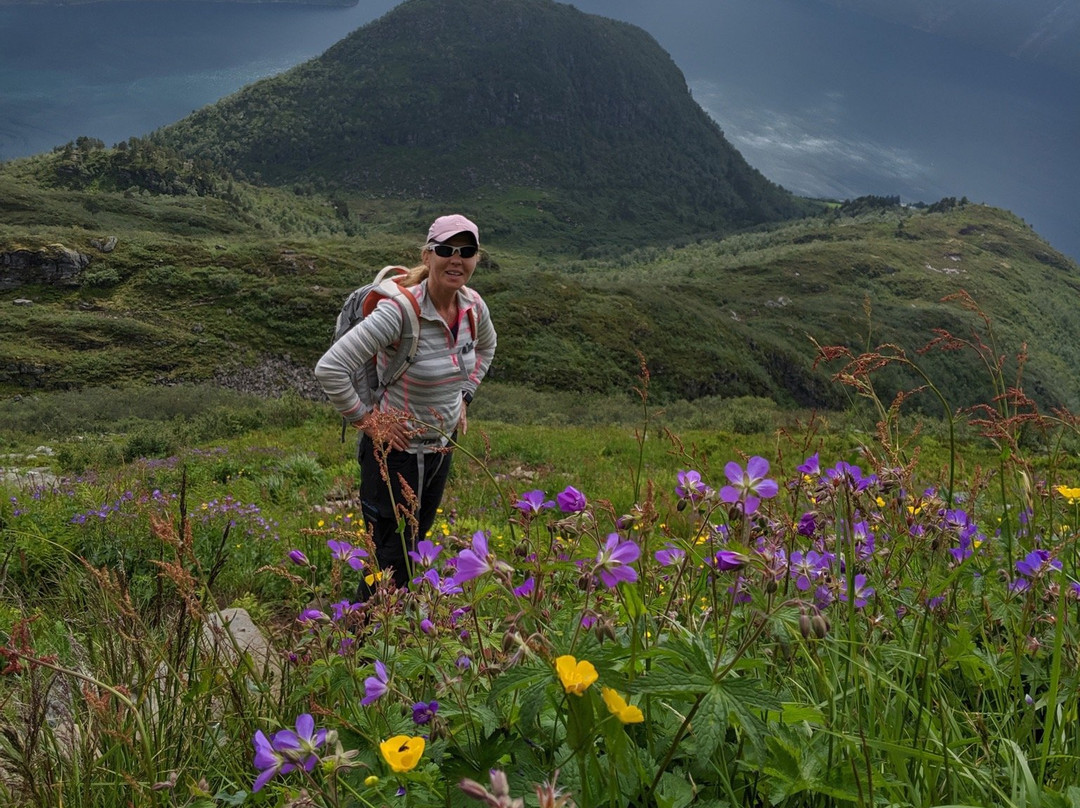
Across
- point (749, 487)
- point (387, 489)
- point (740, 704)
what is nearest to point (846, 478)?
point (749, 487)

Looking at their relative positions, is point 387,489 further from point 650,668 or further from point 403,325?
point 650,668

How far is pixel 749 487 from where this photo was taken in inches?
45.4

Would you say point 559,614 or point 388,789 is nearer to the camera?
point 388,789

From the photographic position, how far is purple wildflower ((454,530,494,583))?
1073mm

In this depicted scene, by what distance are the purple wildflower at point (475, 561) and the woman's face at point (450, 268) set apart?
115 inches

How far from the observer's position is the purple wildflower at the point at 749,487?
1.13 meters

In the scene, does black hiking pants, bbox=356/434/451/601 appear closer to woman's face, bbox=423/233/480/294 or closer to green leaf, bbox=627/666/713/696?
woman's face, bbox=423/233/480/294

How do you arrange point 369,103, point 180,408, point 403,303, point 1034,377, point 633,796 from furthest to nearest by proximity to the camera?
point 369,103 < point 1034,377 < point 180,408 < point 403,303 < point 633,796

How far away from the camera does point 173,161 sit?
10094 centimetres

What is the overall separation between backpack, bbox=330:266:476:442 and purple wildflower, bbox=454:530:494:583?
283 centimetres

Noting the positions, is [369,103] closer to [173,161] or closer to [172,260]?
[173,161]

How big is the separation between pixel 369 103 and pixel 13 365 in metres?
175

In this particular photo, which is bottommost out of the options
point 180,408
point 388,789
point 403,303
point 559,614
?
point 180,408

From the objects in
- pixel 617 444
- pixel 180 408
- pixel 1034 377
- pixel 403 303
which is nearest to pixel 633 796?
pixel 403 303
